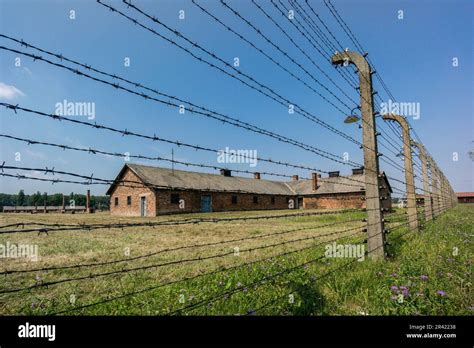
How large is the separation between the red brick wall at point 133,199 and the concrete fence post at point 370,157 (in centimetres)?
2313

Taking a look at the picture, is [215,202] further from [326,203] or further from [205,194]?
[326,203]

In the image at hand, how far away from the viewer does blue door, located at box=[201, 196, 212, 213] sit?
1193 inches

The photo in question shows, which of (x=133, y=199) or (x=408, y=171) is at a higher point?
(x=408, y=171)

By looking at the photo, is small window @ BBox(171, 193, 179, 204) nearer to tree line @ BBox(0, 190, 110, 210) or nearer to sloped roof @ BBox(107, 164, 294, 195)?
sloped roof @ BBox(107, 164, 294, 195)

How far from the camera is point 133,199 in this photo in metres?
28.7

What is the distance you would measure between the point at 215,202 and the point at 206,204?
3.93ft

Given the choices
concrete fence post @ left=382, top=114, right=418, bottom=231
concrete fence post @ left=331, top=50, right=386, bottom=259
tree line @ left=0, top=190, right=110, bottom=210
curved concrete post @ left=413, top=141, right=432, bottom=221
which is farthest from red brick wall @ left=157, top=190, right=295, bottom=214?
tree line @ left=0, top=190, right=110, bottom=210

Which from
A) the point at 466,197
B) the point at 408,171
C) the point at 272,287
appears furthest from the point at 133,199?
the point at 466,197

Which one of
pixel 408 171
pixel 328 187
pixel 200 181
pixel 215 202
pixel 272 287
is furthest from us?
pixel 328 187

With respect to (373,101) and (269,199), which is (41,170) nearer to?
(373,101)

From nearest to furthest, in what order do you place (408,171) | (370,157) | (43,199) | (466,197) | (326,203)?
(370,157) < (408,171) < (326,203) < (466,197) < (43,199)

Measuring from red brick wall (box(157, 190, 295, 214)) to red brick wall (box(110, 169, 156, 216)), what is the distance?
0.85 metres
